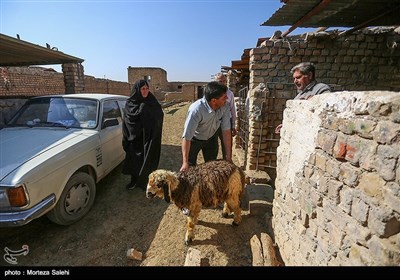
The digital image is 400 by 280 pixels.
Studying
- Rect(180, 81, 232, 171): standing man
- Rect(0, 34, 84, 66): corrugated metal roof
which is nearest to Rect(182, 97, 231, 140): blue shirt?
Rect(180, 81, 232, 171): standing man

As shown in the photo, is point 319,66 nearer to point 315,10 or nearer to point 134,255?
point 315,10

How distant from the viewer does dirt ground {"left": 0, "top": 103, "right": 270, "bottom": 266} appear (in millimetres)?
2590

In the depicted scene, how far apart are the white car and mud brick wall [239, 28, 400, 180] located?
2882mm

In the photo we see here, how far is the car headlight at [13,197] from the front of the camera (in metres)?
2.30

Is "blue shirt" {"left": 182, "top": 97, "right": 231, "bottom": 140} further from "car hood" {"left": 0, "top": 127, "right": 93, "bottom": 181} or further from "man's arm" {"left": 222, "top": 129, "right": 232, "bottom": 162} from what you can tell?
"car hood" {"left": 0, "top": 127, "right": 93, "bottom": 181}

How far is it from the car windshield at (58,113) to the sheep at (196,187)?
1.90m

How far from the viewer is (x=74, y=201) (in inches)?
123

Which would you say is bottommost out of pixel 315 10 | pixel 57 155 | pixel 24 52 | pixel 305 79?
pixel 57 155

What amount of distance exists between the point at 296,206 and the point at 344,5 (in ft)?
9.59

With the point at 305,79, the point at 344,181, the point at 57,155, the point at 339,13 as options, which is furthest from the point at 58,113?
the point at 339,13

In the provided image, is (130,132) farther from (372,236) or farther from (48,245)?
(372,236)

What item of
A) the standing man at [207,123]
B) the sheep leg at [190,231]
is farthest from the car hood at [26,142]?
the sheep leg at [190,231]

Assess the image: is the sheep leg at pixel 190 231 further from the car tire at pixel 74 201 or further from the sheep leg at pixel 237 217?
the car tire at pixel 74 201

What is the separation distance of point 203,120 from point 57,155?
199 centimetres
